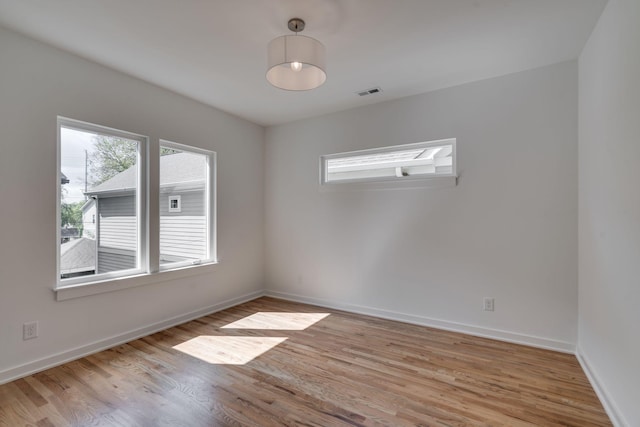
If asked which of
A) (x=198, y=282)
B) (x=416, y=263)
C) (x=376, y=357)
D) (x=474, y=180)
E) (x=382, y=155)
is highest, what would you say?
(x=382, y=155)

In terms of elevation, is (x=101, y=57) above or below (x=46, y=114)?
above

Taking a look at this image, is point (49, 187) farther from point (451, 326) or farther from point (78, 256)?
Result: point (451, 326)

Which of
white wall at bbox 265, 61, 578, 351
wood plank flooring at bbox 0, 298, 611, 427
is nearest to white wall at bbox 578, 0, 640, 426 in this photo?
white wall at bbox 265, 61, 578, 351

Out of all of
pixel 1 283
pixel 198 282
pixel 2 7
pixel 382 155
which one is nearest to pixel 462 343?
→ pixel 382 155

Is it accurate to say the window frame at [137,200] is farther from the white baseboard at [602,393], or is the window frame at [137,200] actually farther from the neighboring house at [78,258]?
the white baseboard at [602,393]

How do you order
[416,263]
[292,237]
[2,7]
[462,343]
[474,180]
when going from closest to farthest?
[2,7], [462,343], [474,180], [416,263], [292,237]

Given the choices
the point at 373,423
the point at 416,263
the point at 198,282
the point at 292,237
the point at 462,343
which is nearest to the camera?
the point at 373,423

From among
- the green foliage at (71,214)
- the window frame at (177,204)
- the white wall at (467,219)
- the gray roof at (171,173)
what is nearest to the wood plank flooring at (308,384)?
the white wall at (467,219)

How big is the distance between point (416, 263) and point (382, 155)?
1.42 meters

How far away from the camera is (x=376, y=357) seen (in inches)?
105

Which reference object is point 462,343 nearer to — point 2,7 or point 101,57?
point 101,57

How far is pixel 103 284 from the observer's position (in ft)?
9.12

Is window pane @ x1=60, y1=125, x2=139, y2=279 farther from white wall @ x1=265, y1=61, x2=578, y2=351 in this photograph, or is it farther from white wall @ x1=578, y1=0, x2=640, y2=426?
white wall @ x1=578, y1=0, x2=640, y2=426

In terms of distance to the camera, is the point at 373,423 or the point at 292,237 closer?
the point at 373,423
